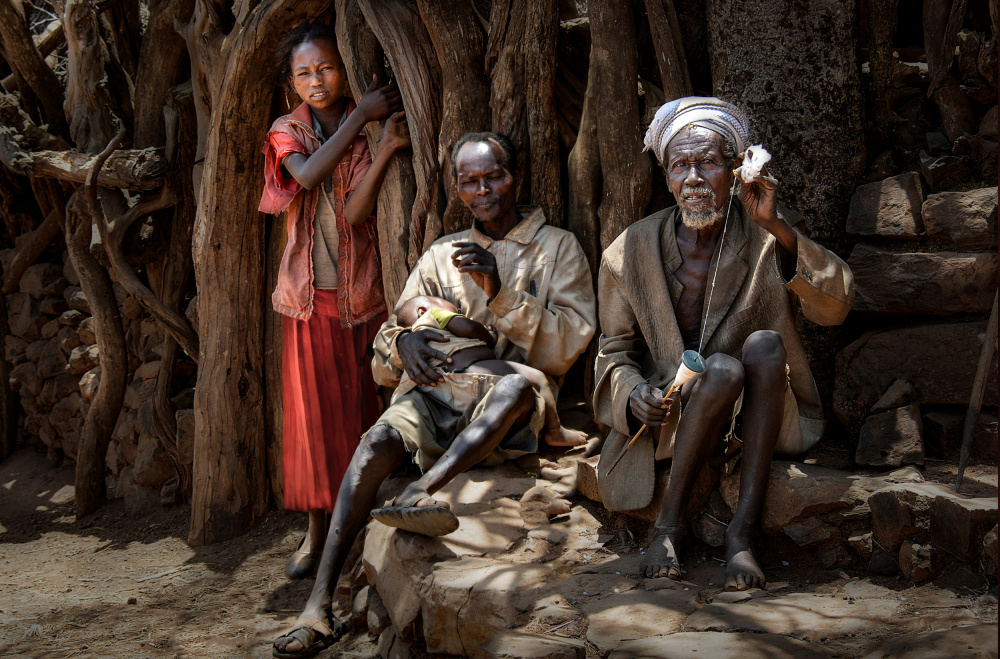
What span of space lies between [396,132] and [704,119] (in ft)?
5.86

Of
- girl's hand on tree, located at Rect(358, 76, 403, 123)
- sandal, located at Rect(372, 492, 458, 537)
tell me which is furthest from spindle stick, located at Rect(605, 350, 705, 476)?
girl's hand on tree, located at Rect(358, 76, 403, 123)

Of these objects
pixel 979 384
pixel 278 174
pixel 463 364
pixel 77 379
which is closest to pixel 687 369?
pixel 979 384

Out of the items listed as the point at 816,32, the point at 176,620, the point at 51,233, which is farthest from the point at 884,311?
the point at 51,233

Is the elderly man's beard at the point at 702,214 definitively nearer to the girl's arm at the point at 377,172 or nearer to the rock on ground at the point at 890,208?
the rock on ground at the point at 890,208

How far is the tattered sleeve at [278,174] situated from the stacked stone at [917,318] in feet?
8.79

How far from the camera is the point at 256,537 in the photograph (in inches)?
206

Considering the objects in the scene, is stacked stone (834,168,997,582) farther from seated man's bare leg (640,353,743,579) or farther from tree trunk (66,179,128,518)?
tree trunk (66,179,128,518)

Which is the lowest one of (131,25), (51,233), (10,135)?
(51,233)

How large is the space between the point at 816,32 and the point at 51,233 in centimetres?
555

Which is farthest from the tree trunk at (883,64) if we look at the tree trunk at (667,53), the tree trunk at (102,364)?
the tree trunk at (102,364)

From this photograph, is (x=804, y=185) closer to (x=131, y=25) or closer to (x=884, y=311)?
(x=884, y=311)

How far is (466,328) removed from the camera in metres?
3.87

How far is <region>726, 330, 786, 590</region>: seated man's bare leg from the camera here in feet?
9.74

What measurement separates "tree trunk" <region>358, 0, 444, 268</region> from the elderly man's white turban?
55.3 inches
